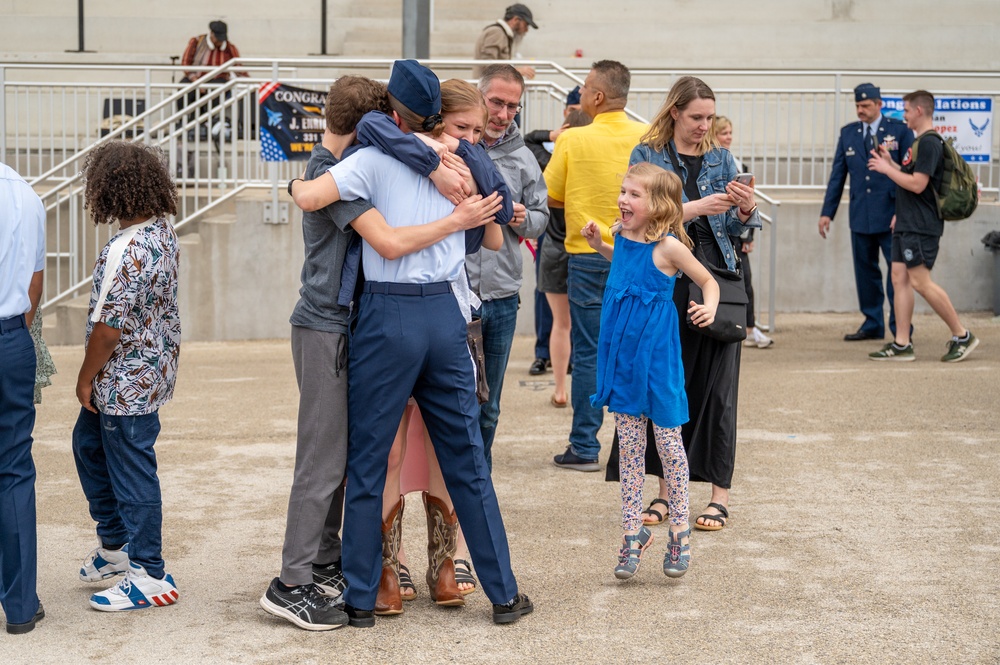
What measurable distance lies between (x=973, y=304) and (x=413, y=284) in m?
9.46

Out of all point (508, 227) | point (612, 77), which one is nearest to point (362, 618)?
point (508, 227)

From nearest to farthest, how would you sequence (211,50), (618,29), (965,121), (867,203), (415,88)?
(415,88) < (867,203) < (965,121) < (211,50) < (618,29)

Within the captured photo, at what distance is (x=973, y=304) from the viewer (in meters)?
12.4

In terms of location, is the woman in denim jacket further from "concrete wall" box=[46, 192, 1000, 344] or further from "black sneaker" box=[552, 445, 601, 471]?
"concrete wall" box=[46, 192, 1000, 344]

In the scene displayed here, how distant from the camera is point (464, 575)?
15.6ft

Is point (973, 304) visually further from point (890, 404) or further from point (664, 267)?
point (664, 267)

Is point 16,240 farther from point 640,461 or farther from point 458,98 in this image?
point 640,461

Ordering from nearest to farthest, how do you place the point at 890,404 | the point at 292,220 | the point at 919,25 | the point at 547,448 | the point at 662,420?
the point at 662,420, the point at 547,448, the point at 890,404, the point at 292,220, the point at 919,25

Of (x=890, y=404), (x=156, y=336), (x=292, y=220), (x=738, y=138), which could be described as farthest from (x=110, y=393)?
(x=738, y=138)

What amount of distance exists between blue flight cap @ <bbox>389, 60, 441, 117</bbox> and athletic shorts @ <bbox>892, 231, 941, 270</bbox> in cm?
621

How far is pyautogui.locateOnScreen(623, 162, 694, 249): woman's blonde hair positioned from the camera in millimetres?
4910

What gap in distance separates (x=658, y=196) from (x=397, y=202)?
1.16m

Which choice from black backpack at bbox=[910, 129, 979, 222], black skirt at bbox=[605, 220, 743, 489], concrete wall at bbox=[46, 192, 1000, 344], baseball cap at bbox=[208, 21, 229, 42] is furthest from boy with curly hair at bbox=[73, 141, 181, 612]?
baseball cap at bbox=[208, 21, 229, 42]

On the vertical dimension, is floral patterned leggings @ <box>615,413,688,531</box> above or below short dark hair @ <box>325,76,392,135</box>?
below
